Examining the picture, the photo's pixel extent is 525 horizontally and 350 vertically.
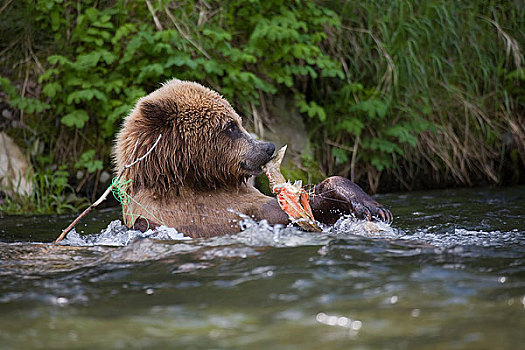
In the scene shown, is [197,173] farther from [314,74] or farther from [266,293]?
[314,74]

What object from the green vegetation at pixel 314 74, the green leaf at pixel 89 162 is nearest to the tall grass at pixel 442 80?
the green vegetation at pixel 314 74

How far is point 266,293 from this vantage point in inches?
101

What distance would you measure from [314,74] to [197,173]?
385cm

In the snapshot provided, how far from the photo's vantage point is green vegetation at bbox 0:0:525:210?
7293 millimetres

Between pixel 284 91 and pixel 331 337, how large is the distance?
6.60 metres

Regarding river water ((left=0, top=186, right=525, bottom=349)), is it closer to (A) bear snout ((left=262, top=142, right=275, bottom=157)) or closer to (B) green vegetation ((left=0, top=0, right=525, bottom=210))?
(A) bear snout ((left=262, top=142, right=275, bottom=157))

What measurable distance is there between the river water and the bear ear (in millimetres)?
727

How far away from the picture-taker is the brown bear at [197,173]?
13.3 feet

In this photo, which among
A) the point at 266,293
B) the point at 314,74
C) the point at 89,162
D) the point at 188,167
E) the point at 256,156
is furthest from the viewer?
the point at 314,74

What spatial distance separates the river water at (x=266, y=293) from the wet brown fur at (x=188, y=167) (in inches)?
8.1

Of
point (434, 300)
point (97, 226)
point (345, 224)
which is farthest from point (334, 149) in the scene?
point (434, 300)

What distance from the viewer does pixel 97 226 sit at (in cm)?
575

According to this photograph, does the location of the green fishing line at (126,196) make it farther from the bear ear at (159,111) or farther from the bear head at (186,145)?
the bear ear at (159,111)

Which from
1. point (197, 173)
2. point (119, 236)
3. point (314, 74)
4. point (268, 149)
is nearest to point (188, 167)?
point (197, 173)
